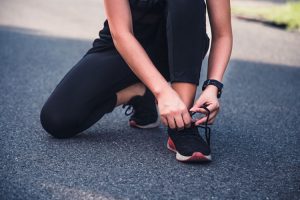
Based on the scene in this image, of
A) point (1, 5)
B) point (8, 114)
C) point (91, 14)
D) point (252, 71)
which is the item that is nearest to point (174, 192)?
point (8, 114)

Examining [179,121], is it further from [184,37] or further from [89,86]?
[89,86]

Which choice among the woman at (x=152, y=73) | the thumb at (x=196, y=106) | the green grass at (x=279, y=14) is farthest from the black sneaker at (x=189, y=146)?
the green grass at (x=279, y=14)

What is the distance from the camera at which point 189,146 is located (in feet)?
5.94

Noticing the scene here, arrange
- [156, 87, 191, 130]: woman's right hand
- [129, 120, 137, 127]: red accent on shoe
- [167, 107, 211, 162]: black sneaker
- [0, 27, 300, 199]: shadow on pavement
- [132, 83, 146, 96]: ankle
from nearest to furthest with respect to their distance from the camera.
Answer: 1. [0, 27, 300, 199]: shadow on pavement
2. [156, 87, 191, 130]: woman's right hand
3. [167, 107, 211, 162]: black sneaker
4. [132, 83, 146, 96]: ankle
5. [129, 120, 137, 127]: red accent on shoe

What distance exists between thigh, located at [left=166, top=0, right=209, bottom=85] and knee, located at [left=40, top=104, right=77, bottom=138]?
19.4 inches

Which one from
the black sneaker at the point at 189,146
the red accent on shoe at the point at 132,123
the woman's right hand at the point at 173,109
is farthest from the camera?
the red accent on shoe at the point at 132,123

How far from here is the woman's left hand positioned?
177 cm

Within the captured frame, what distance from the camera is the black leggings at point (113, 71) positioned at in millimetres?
1829

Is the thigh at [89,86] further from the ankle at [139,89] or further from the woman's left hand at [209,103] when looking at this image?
the woman's left hand at [209,103]

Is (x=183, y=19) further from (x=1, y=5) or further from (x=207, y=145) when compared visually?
(x=1, y=5)

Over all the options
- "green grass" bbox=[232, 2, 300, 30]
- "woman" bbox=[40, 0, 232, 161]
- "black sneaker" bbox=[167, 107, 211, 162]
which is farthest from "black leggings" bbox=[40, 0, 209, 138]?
"green grass" bbox=[232, 2, 300, 30]

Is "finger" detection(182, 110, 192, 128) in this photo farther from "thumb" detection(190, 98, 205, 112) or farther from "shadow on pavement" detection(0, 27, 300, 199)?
"shadow on pavement" detection(0, 27, 300, 199)

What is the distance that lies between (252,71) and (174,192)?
263 cm

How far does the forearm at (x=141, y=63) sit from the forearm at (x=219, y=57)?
266 millimetres
